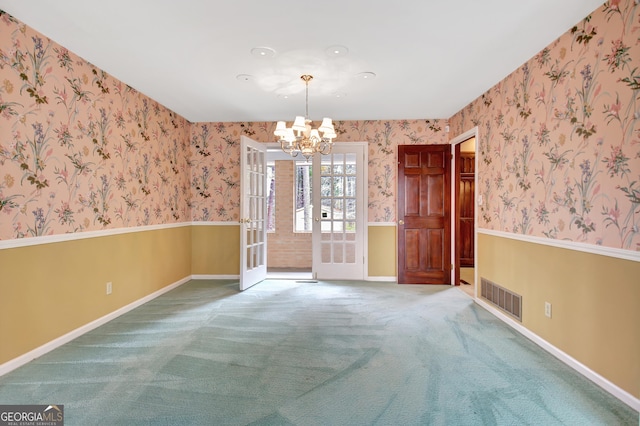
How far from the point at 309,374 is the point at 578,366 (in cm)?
189

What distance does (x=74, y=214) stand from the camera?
2.78 meters

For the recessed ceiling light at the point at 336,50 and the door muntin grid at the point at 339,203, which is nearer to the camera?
the recessed ceiling light at the point at 336,50

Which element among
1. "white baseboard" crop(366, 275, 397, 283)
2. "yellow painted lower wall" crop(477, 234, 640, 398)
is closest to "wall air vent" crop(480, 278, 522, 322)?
"yellow painted lower wall" crop(477, 234, 640, 398)

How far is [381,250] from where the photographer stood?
488 centimetres

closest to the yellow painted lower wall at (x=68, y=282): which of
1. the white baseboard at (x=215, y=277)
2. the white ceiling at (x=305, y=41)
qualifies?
the white baseboard at (x=215, y=277)

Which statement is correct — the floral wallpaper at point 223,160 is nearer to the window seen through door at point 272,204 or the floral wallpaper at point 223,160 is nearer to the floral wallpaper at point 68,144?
the floral wallpaper at point 68,144

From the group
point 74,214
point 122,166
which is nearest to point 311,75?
point 122,166

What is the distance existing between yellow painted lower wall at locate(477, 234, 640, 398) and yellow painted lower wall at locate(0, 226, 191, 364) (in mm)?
3989

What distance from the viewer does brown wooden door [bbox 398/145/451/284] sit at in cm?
464

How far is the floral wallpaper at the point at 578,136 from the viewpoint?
1.90 meters

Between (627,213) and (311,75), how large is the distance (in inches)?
107

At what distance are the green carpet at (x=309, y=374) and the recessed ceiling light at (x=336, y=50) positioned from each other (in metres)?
2.48

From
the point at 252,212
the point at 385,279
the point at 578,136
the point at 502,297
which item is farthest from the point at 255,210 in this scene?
the point at 578,136

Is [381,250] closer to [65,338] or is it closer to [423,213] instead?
[423,213]
